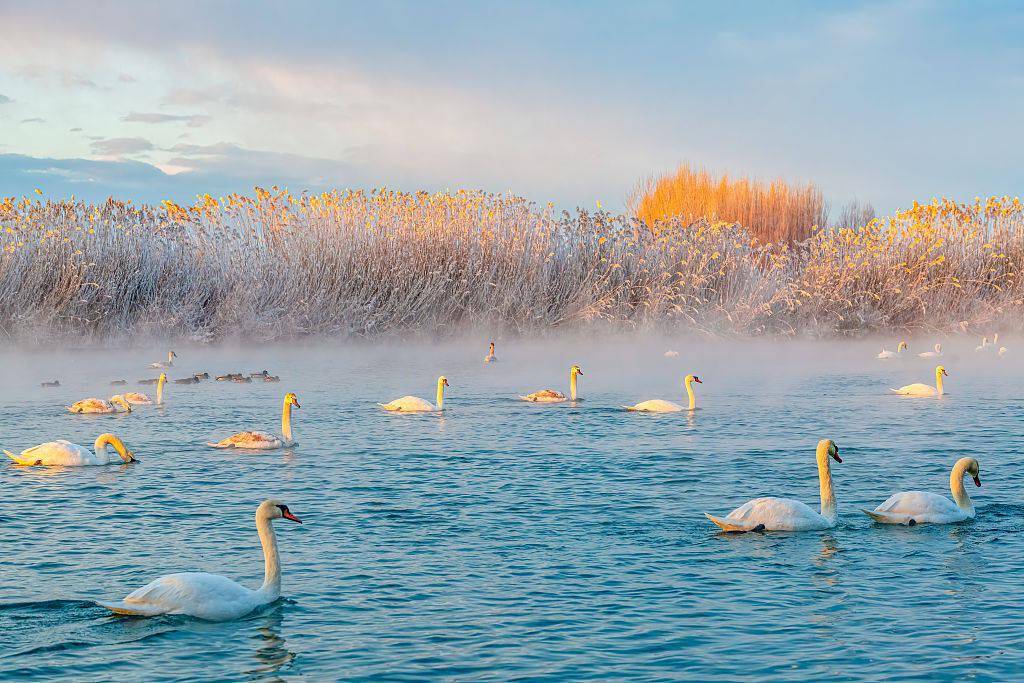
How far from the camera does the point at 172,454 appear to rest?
1512cm

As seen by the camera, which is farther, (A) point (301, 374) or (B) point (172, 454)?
(A) point (301, 374)

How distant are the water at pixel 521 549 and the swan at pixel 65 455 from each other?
0.30 metres

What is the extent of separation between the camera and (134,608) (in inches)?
322

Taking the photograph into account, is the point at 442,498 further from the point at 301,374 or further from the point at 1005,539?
the point at 301,374

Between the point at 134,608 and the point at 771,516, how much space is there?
17.3ft

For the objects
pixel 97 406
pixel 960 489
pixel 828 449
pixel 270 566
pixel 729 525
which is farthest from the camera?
pixel 97 406

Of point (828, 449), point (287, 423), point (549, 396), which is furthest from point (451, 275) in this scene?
point (828, 449)

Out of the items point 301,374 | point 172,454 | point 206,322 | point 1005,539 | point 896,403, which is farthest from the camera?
point 206,322

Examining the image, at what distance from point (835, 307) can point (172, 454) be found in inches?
959

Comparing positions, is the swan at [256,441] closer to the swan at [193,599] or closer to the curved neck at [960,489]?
the swan at [193,599]

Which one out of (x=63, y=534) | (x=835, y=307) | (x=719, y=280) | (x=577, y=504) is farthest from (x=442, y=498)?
Result: (x=835, y=307)

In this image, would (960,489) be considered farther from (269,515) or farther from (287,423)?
(287,423)

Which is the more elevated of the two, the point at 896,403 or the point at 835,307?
the point at 835,307

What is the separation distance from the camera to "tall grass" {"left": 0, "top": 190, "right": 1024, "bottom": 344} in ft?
99.0
